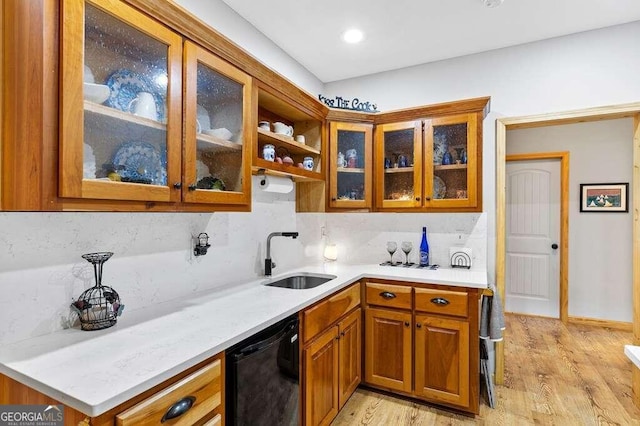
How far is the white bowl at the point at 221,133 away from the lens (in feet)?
5.45

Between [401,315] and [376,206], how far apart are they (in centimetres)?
92

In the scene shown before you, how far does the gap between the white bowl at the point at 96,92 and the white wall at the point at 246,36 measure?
3.17ft

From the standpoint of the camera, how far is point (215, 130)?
169 centimetres

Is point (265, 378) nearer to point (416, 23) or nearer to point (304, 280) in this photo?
point (304, 280)

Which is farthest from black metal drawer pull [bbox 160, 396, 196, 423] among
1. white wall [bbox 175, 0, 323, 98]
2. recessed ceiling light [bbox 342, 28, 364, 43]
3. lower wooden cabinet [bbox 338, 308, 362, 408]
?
recessed ceiling light [bbox 342, 28, 364, 43]

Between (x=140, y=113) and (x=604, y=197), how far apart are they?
4878 millimetres

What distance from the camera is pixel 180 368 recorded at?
3.52 ft

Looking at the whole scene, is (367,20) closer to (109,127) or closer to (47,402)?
(109,127)

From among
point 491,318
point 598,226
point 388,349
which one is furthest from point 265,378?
point 598,226

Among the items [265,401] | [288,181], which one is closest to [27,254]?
[265,401]

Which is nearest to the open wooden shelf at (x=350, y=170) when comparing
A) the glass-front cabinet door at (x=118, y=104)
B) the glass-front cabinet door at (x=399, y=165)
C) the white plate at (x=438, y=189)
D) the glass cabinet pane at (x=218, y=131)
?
the glass-front cabinet door at (x=399, y=165)

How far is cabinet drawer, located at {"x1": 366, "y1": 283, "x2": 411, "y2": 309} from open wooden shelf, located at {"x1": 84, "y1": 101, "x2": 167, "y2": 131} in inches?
70.3

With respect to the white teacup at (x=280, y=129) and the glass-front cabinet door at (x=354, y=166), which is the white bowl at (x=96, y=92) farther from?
the glass-front cabinet door at (x=354, y=166)

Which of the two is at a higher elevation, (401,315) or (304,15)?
(304,15)
